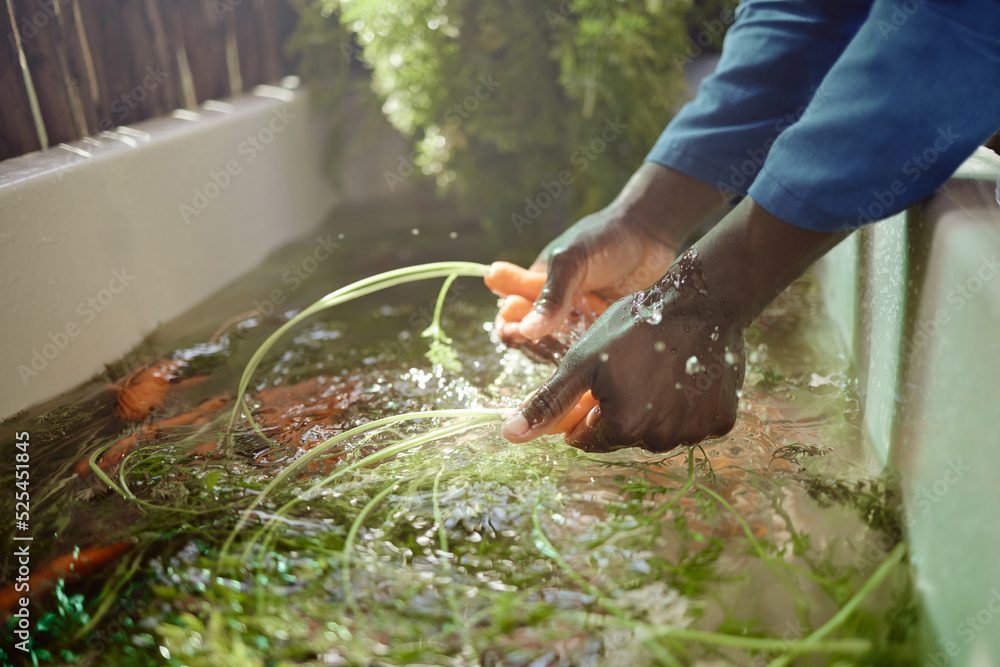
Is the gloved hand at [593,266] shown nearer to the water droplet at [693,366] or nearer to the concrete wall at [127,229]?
the water droplet at [693,366]

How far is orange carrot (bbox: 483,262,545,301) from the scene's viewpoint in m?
1.17

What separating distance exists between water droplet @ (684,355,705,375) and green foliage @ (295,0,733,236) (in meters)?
1.00

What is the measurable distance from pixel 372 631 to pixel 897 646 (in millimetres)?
465

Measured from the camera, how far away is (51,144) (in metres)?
1.34

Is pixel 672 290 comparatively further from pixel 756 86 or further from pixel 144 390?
pixel 144 390

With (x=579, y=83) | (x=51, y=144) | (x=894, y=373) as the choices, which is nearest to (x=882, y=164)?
(x=894, y=373)

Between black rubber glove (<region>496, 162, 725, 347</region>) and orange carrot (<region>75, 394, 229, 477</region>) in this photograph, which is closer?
orange carrot (<region>75, 394, 229, 477</region>)

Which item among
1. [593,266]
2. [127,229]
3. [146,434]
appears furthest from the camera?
[127,229]

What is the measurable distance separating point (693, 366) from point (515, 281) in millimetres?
451

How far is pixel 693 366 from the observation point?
80cm

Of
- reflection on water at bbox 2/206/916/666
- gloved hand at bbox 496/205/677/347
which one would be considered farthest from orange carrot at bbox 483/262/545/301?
reflection on water at bbox 2/206/916/666

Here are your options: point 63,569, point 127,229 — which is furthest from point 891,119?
point 127,229

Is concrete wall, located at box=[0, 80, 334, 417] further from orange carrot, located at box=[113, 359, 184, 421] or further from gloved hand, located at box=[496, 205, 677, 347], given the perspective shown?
gloved hand, located at box=[496, 205, 677, 347]

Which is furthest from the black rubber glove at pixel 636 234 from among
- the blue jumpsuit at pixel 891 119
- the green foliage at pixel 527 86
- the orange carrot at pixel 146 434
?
the green foliage at pixel 527 86
